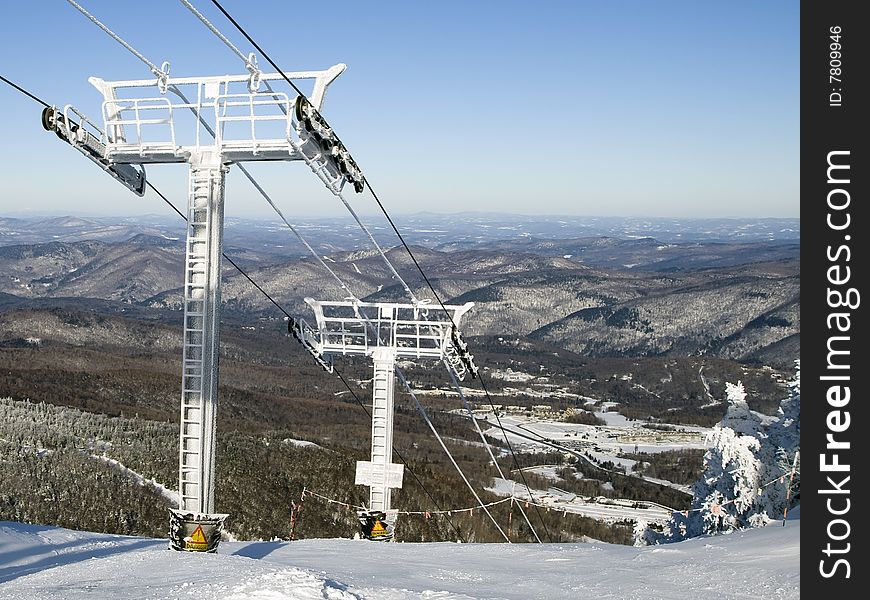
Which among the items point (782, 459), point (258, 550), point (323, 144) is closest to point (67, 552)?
point (258, 550)

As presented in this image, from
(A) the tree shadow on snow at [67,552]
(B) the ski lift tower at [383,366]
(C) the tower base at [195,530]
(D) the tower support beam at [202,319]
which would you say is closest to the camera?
(D) the tower support beam at [202,319]

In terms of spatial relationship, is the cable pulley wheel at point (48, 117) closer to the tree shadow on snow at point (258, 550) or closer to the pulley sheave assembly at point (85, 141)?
the pulley sheave assembly at point (85, 141)

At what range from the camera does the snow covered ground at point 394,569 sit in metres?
10.4

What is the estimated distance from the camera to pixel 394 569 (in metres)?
14.9

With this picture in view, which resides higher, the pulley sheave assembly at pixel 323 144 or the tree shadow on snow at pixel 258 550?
the pulley sheave assembly at pixel 323 144

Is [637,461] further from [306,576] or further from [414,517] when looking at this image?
[306,576]

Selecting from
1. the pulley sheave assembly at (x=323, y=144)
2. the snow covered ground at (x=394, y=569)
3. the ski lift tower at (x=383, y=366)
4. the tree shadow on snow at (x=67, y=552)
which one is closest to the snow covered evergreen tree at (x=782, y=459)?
the snow covered ground at (x=394, y=569)

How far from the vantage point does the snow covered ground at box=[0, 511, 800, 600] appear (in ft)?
34.2

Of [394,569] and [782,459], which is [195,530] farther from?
[782,459]

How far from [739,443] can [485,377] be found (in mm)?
140096

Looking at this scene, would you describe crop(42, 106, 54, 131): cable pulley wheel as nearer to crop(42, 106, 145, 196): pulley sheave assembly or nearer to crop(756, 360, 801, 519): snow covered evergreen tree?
crop(42, 106, 145, 196): pulley sheave assembly

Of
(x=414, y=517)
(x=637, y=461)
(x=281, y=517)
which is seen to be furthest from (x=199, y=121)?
(x=637, y=461)

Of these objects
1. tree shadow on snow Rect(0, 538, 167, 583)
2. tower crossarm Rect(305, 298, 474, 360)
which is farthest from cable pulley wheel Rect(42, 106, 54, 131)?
tower crossarm Rect(305, 298, 474, 360)
